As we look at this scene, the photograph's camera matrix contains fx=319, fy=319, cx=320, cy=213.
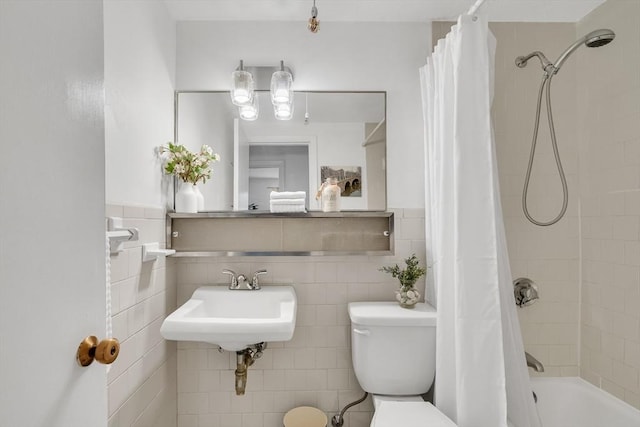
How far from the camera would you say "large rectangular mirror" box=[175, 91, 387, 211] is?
5.52 feet

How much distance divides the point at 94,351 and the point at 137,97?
1071 millimetres

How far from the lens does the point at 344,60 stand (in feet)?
5.57

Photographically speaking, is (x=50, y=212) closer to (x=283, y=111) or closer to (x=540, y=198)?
(x=283, y=111)

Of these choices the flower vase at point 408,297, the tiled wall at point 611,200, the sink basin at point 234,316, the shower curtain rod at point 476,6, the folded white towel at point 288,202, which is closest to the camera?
the shower curtain rod at point 476,6

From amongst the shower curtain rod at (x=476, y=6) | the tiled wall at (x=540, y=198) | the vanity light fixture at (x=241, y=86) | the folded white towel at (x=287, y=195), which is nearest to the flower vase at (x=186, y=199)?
the folded white towel at (x=287, y=195)

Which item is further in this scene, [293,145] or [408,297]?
[293,145]

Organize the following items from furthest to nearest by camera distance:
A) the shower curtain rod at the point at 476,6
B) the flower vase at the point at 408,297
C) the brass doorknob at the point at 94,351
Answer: the flower vase at the point at 408,297 → the shower curtain rod at the point at 476,6 → the brass doorknob at the point at 94,351

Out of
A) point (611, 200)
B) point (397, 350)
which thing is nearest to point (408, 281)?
point (397, 350)

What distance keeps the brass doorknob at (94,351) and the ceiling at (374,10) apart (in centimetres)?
160

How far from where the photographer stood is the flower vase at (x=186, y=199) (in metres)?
1.58

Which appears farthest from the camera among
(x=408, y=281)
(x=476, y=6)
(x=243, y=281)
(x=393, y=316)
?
(x=243, y=281)

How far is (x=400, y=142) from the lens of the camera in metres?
1.71

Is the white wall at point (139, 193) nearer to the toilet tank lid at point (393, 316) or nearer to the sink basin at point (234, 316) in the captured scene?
the sink basin at point (234, 316)

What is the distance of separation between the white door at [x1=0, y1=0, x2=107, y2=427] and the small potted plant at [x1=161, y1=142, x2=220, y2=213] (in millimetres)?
926
